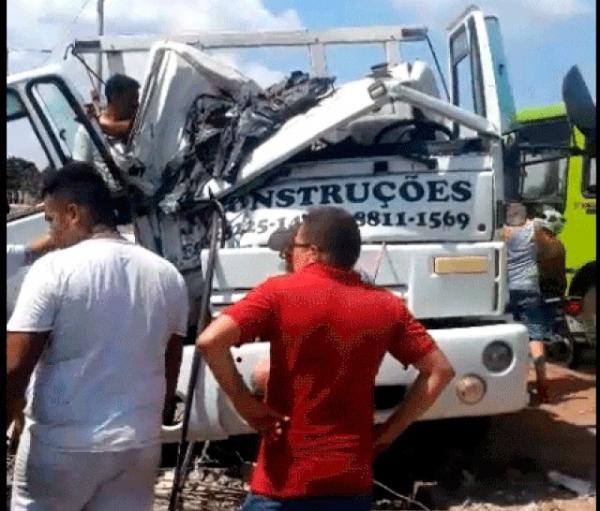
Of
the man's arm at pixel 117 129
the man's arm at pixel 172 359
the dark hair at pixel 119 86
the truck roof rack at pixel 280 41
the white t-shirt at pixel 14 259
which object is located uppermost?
the truck roof rack at pixel 280 41

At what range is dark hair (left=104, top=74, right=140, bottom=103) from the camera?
596 cm

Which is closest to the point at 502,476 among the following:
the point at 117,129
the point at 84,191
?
the point at 117,129

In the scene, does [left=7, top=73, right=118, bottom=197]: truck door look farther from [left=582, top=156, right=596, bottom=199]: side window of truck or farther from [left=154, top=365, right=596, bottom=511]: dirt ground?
[left=582, top=156, right=596, bottom=199]: side window of truck

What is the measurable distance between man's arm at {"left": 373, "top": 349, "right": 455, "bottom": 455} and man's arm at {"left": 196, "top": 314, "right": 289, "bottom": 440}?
16.3 inches

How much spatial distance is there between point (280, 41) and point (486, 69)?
1.66m

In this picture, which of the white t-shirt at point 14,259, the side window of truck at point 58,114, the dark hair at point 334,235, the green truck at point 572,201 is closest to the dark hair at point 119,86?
the side window of truck at point 58,114

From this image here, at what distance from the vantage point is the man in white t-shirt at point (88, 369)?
3156 millimetres

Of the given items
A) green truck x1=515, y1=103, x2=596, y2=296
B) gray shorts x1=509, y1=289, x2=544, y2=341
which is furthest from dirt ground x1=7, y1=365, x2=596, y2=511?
green truck x1=515, y1=103, x2=596, y2=296

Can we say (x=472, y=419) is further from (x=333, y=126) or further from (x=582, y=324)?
(x=582, y=324)

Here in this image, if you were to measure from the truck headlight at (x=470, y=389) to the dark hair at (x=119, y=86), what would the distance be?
2.37 metres

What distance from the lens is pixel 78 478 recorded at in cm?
318

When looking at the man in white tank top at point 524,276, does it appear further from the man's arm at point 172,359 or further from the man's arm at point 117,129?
the man's arm at point 172,359

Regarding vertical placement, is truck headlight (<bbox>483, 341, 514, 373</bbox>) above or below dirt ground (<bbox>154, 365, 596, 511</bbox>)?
above

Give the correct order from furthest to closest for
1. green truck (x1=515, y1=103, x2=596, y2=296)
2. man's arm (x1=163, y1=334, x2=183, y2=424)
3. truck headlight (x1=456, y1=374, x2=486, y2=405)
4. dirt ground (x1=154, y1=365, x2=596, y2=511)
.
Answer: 1. green truck (x1=515, y1=103, x2=596, y2=296)
2. dirt ground (x1=154, y1=365, x2=596, y2=511)
3. truck headlight (x1=456, y1=374, x2=486, y2=405)
4. man's arm (x1=163, y1=334, x2=183, y2=424)
